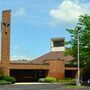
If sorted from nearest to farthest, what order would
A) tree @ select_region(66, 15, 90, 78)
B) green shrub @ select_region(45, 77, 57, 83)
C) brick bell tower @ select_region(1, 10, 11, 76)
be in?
1. tree @ select_region(66, 15, 90, 78)
2. brick bell tower @ select_region(1, 10, 11, 76)
3. green shrub @ select_region(45, 77, 57, 83)

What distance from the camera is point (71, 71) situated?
293 ft

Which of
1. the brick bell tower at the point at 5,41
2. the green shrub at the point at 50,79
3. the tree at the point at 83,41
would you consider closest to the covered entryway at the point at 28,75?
the green shrub at the point at 50,79

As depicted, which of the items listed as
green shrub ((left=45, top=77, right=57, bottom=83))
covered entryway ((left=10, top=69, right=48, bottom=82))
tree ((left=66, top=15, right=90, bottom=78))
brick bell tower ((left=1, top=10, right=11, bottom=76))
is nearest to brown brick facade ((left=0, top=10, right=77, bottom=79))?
brick bell tower ((left=1, top=10, right=11, bottom=76))

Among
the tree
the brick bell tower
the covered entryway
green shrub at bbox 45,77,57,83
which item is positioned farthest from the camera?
the covered entryway

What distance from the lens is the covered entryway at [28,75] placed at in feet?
286

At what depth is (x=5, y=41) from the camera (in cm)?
7869

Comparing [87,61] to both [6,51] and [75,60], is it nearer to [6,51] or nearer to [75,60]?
[75,60]

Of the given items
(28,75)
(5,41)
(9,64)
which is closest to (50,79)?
(28,75)

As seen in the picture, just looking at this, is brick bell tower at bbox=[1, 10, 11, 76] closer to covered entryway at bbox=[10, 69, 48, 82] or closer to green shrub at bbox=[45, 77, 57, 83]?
covered entryway at bbox=[10, 69, 48, 82]

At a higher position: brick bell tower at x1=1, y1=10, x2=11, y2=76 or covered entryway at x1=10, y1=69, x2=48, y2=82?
brick bell tower at x1=1, y1=10, x2=11, y2=76

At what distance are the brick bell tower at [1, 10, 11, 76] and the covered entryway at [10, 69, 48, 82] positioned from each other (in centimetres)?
840

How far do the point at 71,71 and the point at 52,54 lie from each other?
11413 millimetres

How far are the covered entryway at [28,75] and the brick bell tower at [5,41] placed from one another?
331 inches

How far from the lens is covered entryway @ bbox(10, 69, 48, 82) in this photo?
8706 cm
